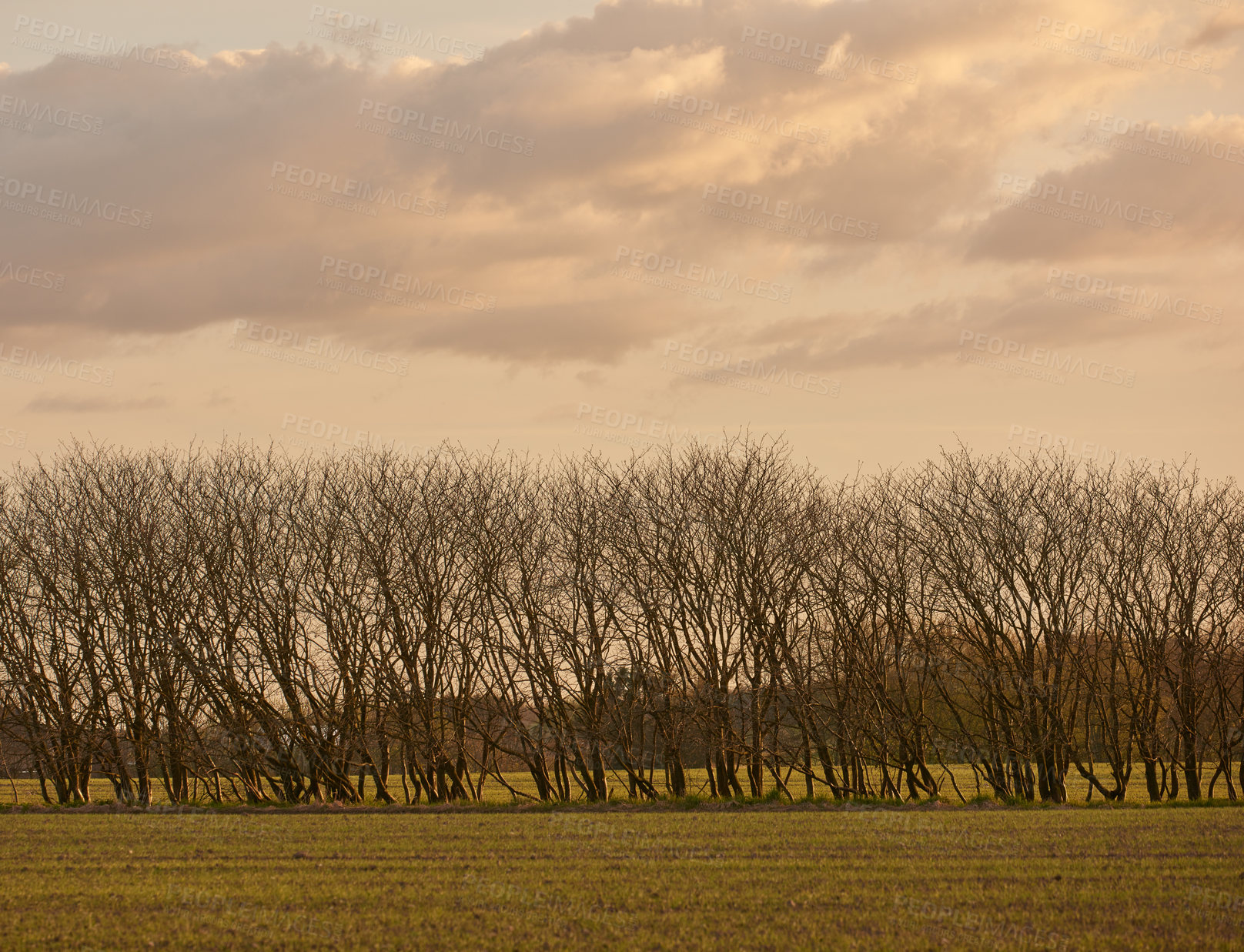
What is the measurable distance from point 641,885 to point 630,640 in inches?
620

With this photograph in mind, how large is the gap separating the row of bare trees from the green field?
7.74 m

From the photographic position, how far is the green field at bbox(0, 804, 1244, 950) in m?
8.85

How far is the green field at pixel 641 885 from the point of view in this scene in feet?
29.0

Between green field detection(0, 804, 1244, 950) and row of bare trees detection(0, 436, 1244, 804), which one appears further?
row of bare trees detection(0, 436, 1244, 804)

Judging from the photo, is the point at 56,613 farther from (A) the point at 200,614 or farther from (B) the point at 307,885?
(B) the point at 307,885

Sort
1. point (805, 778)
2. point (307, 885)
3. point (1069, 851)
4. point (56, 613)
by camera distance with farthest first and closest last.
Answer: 1. point (56, 613)
2. point (805, 778)
3. point (1069, 851)
4. point (307, 885)

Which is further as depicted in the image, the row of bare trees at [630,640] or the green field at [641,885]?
the row of bare trees at [630,640]

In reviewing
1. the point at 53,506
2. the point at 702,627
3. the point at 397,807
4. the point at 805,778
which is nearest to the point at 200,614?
the point at 53,506

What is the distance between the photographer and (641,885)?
1138 centimetres

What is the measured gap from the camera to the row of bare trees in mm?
26375

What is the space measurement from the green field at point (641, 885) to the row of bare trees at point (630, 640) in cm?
774

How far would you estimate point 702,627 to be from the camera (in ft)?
88.9

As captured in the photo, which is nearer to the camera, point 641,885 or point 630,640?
point 641,885

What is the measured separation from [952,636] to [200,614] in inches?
759
